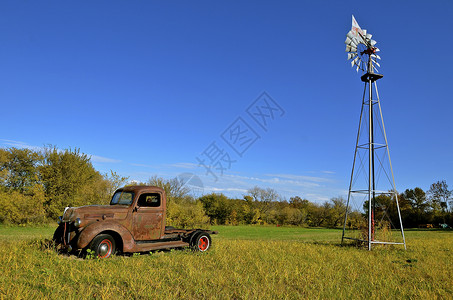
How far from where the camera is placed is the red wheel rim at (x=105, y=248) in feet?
28.8

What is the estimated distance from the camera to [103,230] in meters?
8.77

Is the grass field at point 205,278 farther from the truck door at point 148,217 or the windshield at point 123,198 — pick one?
the windshield at point 123,198

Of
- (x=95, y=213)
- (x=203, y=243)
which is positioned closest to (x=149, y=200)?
(x=95, y=213)

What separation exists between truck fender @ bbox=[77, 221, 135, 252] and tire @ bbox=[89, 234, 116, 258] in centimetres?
14

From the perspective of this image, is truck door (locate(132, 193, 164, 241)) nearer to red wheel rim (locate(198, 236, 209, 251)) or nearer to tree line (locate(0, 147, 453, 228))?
red wheel rim (locate(198, 236, 209, 251))

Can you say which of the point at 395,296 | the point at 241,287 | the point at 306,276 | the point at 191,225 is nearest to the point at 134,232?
the point at 241,287

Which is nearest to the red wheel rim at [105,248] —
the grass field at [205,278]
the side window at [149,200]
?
the grass field at [205,278]

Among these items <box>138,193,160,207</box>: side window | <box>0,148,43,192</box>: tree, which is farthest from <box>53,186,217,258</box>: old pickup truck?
<box>0,148,43,192</box>: tree

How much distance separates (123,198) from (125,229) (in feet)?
4.86

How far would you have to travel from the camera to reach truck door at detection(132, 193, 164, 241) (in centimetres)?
995

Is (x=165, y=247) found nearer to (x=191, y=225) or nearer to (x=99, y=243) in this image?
(x=99, y=243)

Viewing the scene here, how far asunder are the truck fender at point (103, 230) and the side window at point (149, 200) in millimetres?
1242

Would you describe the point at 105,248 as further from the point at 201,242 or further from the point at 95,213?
the point at 201,242

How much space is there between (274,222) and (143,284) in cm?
6971
